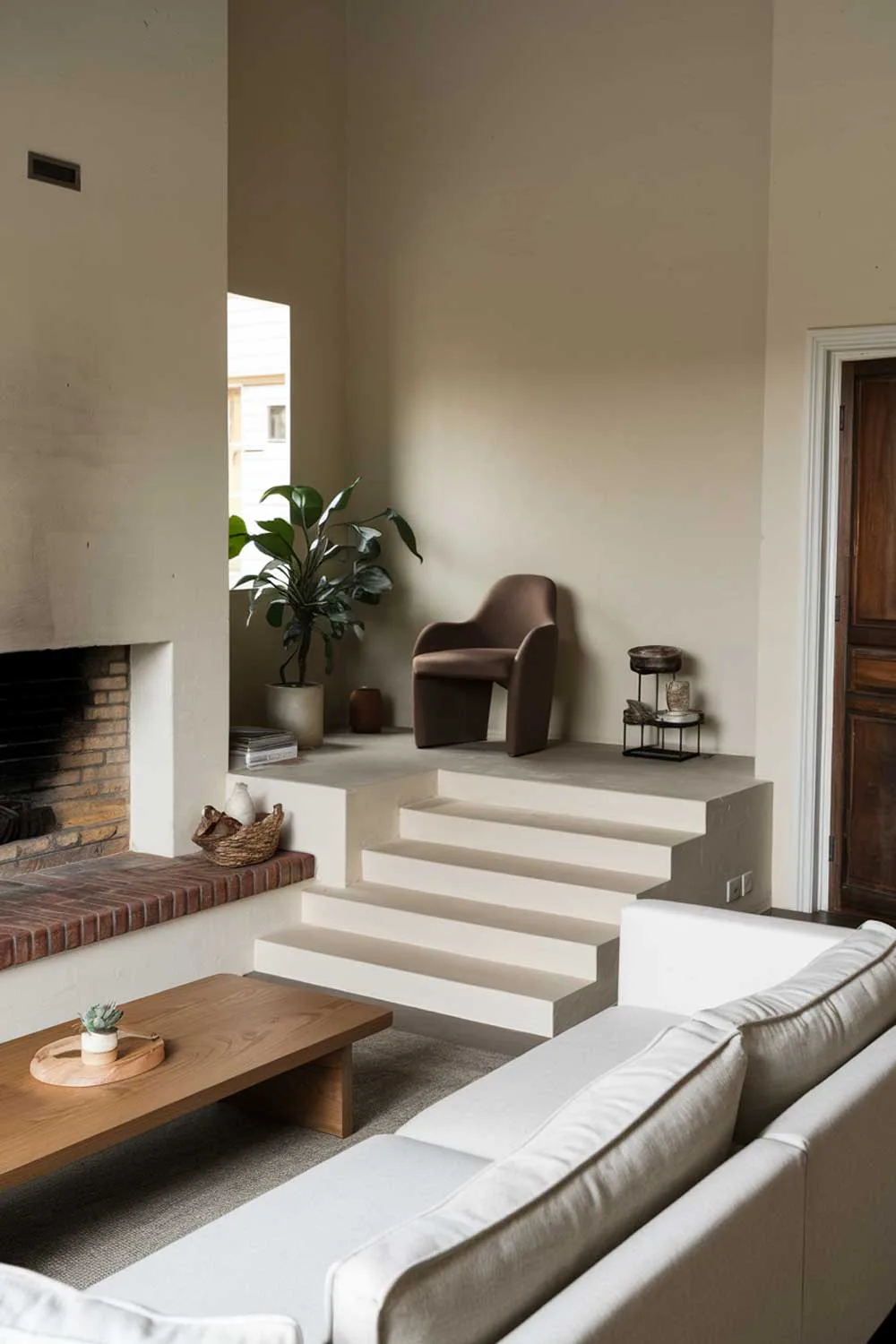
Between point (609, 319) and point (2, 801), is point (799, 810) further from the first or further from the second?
point (2, 801)

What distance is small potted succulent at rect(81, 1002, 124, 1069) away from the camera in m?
3.08

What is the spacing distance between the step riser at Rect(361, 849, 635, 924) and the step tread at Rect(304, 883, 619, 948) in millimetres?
23

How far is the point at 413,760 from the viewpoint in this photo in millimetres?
5805

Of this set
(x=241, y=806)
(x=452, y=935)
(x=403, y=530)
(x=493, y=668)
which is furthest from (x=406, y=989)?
(x=403, y=530)

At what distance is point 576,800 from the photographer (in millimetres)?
5285

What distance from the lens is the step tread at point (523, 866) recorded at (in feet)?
15.5

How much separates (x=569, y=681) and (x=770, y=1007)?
14.4ft

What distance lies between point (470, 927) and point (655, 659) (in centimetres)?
181

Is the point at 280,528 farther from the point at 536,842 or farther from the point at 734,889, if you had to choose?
the point at 734,889

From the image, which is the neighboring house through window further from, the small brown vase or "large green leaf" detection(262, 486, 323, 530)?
the small brown vase

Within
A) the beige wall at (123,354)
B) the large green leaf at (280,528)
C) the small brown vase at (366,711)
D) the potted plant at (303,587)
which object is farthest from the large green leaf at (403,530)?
the beige wall at (123,354)

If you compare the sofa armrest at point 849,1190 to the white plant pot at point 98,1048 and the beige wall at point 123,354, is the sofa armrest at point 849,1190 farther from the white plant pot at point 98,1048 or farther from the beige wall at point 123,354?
the beige wall at point 123,354

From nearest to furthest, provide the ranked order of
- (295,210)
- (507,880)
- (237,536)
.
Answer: (507,880) → (237,536) → (295,210)

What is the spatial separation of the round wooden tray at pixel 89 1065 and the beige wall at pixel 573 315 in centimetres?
365
